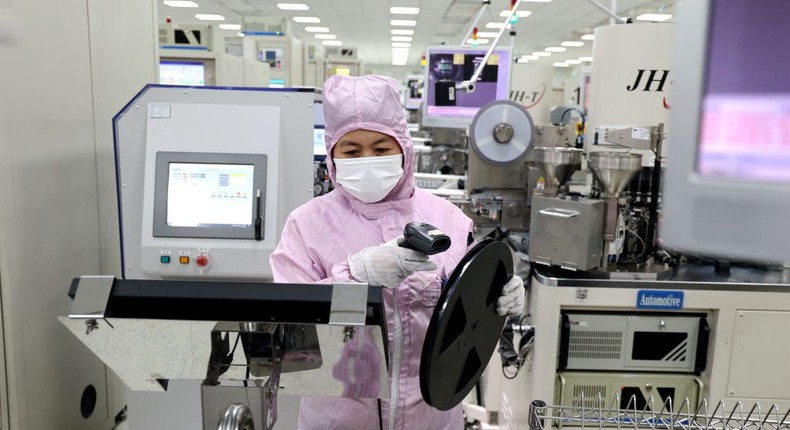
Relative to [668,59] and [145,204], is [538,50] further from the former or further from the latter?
[145,204]

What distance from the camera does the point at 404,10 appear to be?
9.73 metres

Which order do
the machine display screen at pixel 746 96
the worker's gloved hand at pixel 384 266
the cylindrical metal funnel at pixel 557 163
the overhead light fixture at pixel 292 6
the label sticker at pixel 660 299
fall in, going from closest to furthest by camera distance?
the machine display screen at pixel 746 96 < the worker's gloved hand at pixel 384 266 < the label sticker at pixel 660 299 < the cylindrical metal funnel at pixel 557 163 < the overhead light fixture at pixel 292 6

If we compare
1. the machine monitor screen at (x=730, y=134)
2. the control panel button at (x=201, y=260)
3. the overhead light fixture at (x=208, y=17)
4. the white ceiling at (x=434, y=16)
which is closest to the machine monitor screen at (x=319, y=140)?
the control panel button at (x=201, y=260)

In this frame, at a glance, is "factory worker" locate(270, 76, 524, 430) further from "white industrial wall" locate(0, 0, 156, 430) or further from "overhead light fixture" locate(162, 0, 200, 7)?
"overhead light fixture" locate(162, 0, 200, 7)

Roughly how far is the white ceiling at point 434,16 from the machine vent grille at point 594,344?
6195 mm

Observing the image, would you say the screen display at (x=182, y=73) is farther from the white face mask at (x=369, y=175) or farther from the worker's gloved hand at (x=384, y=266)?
the worker's gloved hand at (x=384, y=266)

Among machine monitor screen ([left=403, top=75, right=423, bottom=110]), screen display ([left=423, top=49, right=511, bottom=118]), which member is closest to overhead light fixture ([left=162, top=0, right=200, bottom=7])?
machine monitor screen ([left=403, top=75, right=423, bottom=110])

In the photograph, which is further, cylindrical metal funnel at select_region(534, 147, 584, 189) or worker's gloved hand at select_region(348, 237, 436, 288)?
cylindrical metal funnel at select_region(534, 147, 584, 189)

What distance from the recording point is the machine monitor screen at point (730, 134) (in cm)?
51

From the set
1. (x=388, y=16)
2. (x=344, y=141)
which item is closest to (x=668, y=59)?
(x=344, y=141)

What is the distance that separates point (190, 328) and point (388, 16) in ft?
34.6

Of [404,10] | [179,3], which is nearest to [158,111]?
[404,10]

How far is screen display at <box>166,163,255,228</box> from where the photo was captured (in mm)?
1952

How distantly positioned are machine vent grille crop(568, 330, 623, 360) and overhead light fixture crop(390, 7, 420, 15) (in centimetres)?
845
